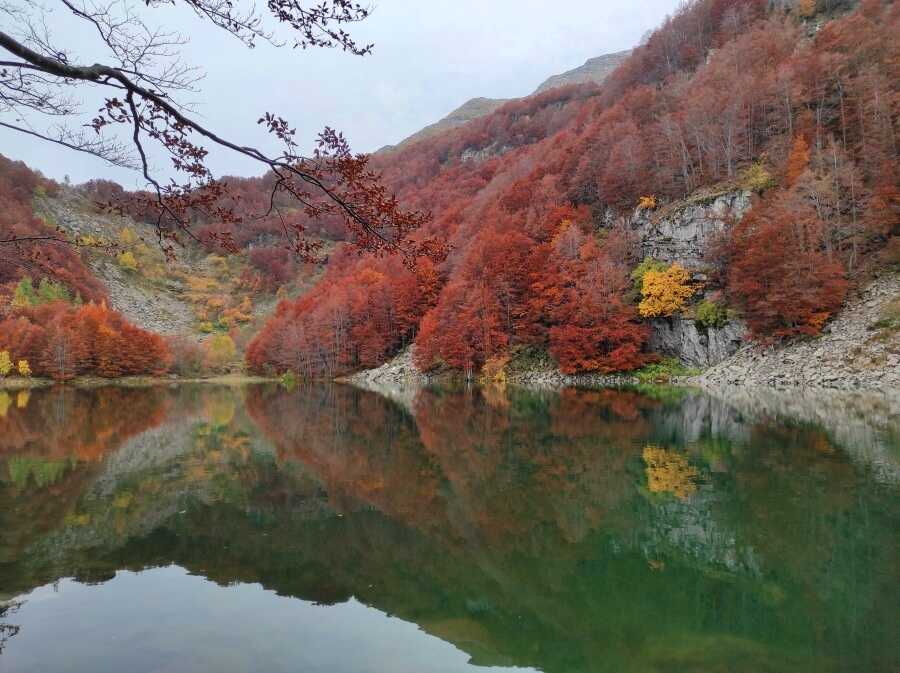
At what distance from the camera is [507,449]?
573 inches

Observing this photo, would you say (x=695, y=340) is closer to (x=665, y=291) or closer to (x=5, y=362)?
(x=665, y=291)

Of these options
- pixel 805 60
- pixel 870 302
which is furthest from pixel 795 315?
pixel 805 60

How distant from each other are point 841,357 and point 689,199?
20.1m

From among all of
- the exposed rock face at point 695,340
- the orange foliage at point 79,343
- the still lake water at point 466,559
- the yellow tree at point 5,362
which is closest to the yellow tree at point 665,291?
the exposed rock face at point 695,340

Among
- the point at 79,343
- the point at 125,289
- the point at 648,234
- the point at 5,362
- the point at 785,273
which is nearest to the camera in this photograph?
the point at 785,273

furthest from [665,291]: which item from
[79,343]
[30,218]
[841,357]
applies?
[30,218]

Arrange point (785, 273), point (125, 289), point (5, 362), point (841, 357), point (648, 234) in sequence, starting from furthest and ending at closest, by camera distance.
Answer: point (125, 289)
point (5, 362)
point (648, 234)
point (785, 273)
point (841, 357)

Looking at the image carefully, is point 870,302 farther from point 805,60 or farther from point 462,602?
point 462,602

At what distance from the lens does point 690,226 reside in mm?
43938

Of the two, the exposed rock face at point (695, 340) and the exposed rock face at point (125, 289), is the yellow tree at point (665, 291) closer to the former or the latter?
the exposed rock face at point (695, 340)

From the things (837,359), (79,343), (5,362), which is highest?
(79,343)

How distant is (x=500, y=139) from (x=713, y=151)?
4055 inches

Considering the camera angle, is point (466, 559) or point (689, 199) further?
point (689, 199)

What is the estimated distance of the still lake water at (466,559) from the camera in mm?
Result: 4703
